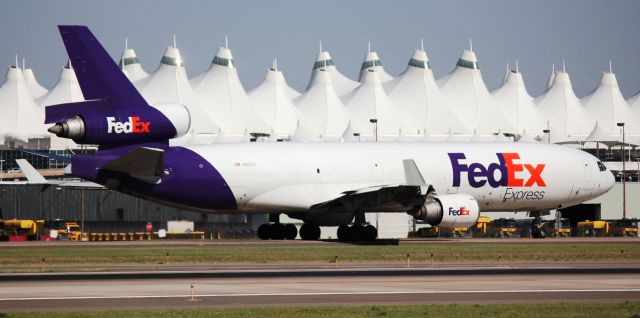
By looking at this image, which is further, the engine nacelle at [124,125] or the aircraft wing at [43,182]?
the aircraft wing at [43,182]

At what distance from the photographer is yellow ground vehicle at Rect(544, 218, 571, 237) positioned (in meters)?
65.0

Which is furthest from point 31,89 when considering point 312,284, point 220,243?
point 312,284

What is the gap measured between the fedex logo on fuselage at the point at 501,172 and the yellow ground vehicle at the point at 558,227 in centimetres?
1126

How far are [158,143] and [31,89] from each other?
14477cm

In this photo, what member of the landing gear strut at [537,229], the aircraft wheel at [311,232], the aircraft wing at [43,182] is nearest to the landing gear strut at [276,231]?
the aircraft wheel at [311,232]

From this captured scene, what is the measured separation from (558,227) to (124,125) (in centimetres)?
3560

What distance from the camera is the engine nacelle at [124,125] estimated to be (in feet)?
144

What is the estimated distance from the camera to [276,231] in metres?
53.2

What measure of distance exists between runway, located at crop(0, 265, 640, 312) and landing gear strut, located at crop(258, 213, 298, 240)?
17924mm

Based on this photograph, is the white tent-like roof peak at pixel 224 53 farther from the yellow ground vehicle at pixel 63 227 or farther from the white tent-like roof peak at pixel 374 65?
the yellow ground vehicle at pixel 63 227

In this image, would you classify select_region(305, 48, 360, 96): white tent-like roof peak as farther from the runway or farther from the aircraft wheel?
the runway

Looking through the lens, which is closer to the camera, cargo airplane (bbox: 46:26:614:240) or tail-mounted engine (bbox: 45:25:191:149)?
tail-mounted engine (bbox: 45:25:191:149)

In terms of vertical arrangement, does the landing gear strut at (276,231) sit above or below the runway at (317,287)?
above

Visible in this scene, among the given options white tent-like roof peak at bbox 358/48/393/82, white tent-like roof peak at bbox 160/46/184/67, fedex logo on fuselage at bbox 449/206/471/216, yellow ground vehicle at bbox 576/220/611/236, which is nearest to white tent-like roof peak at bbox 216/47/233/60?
white tent-like roof peak at bbox 160/46/184/67
